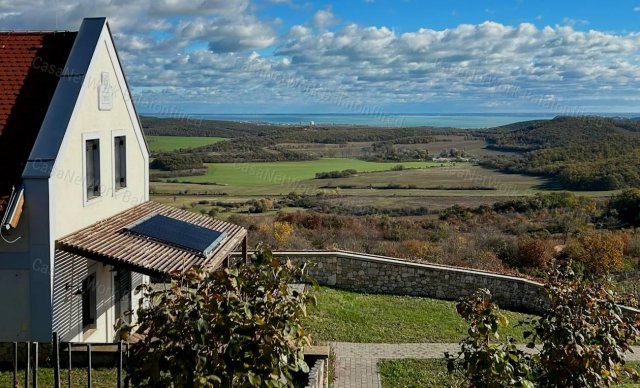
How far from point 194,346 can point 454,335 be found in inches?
419

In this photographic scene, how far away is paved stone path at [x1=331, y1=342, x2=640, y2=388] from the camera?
35.7 feet

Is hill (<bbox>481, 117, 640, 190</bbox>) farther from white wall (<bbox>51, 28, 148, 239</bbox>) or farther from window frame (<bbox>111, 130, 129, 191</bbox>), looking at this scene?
window frame (<bbox>111, 130, 129, 191</bbox>)

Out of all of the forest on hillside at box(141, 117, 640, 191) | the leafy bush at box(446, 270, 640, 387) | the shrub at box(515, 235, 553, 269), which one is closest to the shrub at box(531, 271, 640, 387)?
the leafy bush at box(446, 270, 640, 387)

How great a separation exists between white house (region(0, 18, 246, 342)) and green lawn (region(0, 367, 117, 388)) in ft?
1.87

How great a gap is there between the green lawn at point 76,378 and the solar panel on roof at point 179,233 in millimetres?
2546

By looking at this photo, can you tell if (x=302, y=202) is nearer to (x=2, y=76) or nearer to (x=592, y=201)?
(x=592, y=201)

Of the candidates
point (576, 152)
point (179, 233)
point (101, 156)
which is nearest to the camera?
point (101, 156)

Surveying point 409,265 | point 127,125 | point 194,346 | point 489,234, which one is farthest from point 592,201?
point 194,346

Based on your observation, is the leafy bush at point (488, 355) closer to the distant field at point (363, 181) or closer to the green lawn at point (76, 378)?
the green lawn at point (76, 378)

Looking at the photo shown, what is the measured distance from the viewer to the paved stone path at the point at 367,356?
35.7 ft

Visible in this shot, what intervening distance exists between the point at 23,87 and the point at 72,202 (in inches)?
98.9

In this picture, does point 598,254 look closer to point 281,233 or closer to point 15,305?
point 281,233

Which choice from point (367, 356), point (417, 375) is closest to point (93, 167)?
point (367, 356)

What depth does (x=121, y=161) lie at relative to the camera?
13.0 meters
